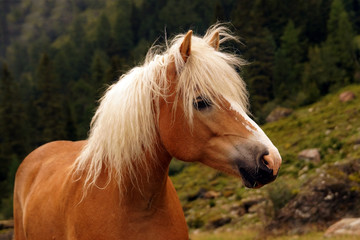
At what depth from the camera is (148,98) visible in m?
3.54

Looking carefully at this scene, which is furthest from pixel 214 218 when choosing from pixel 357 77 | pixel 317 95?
pixel 357 77

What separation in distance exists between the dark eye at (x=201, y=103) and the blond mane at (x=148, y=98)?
0.10 ft

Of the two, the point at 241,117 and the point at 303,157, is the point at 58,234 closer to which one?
the point at 241,117

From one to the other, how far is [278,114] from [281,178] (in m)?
24.1

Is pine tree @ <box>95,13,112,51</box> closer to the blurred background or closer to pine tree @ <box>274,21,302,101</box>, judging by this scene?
the blurred background

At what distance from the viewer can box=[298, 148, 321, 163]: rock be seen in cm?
2444

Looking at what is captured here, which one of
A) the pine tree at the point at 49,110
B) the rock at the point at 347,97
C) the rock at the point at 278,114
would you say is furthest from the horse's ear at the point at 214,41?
the pine tree at the point at 49,110

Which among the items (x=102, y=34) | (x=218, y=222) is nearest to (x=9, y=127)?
(x=218, y=222)

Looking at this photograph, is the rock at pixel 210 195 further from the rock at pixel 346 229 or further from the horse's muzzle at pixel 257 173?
the horse's muzzle at pixel 257 173

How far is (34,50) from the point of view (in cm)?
11819

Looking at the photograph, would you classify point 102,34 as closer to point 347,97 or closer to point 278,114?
point 278,114

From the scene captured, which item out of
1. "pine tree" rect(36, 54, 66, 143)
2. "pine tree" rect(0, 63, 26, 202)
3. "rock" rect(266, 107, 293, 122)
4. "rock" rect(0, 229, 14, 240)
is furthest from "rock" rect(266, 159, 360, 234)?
"pine tree" rect(0, 63, 26, 202)

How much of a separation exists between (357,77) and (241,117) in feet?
151

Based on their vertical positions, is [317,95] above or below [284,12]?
below
